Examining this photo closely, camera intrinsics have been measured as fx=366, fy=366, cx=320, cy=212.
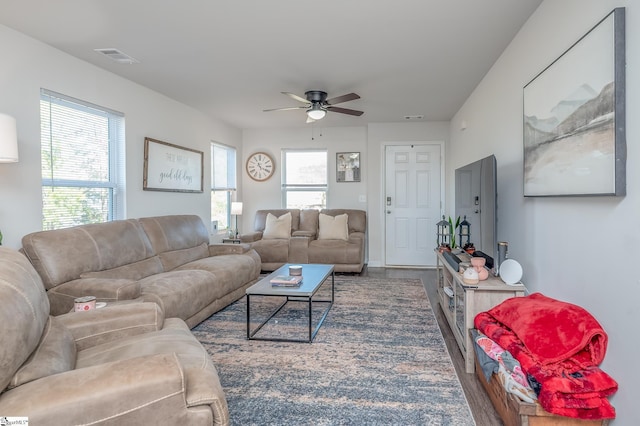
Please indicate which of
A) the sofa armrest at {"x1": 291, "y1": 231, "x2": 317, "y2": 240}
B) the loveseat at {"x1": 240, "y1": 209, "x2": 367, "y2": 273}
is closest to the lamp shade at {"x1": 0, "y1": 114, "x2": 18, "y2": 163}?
the loveseat at {"x1": 240, "y1": 209, "x2": 367, "y2": 273}

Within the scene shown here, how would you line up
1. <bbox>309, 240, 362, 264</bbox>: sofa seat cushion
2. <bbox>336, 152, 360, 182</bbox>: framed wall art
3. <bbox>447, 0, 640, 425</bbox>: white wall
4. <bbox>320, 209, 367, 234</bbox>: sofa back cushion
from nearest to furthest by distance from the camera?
<bbox>447, 0, 640, 425</bbox>: white wall, <bbox>309, 240, 362, 264</bbox>: sofa seat cushion, <bbox>320, 209, 367, 234</bbox>: sofa back cushion, <bbox>336, 152, 360, 182</bbox>: framed wall art

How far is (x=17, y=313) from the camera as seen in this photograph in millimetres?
1192

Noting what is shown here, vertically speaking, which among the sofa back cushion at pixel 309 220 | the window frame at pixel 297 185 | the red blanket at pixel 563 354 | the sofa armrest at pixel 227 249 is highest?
the window frame at pixel 297 185

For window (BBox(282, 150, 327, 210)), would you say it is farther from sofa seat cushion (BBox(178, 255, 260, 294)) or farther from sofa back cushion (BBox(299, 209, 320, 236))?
sofa seat cushion (BBox(178, 255, 260, 294))

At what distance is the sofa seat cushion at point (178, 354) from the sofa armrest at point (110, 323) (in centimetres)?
6

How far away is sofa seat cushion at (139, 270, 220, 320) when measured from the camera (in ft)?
9.00

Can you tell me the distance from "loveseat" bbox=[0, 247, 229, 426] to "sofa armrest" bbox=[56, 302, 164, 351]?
22 cm

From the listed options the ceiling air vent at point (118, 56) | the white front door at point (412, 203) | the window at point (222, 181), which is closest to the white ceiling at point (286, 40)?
the ceiling air vent at point (118, 56)

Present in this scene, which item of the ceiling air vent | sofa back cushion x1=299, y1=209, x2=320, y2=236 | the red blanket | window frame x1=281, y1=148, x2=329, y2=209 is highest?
the ceiling air vent

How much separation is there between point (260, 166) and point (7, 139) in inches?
180

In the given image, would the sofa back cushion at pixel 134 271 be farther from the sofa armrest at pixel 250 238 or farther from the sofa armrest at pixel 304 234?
the sofa armrest at pixel 304 234

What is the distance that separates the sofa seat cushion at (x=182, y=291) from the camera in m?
2.74

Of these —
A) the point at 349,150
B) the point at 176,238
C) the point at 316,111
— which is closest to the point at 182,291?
the point at 176,238

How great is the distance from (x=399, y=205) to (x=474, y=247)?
2.86 m
